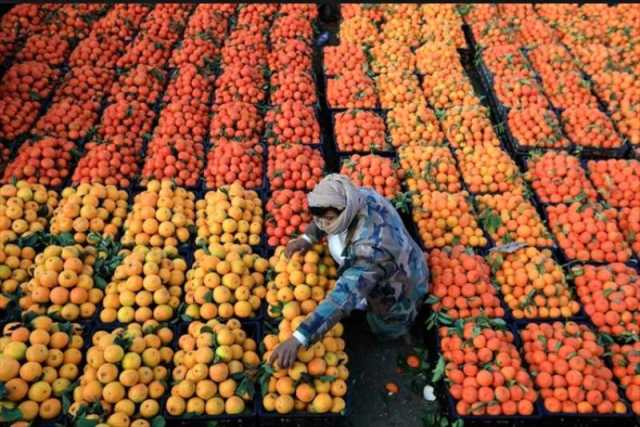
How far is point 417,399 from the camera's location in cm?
483

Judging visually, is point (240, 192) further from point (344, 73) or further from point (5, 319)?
point (344, 73)

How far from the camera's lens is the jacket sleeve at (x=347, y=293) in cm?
369

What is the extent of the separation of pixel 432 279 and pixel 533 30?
576cm

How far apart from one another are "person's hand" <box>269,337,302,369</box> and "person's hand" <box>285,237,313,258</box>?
1037mm

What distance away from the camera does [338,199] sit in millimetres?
3703

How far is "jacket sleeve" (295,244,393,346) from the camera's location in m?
3.69

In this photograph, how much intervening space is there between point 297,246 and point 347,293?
39.5 inches

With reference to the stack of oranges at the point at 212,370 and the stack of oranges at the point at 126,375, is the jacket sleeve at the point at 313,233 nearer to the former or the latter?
the stack of oranges at the point at 212,370

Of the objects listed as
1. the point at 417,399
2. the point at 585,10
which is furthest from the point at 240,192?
the point at 585,10

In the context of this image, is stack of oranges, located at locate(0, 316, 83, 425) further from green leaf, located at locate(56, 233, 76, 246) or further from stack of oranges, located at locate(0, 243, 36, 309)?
green leaf, located at locate(56, 233, 76, 246)

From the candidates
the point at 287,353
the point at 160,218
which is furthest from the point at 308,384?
the point at 160,218

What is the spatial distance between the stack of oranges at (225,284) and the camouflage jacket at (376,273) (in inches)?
23.9

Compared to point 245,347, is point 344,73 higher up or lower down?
higher up

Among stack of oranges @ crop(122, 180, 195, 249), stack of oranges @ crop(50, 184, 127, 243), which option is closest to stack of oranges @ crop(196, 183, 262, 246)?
stack of oranges @ crop(122, 180, 195, 249)
